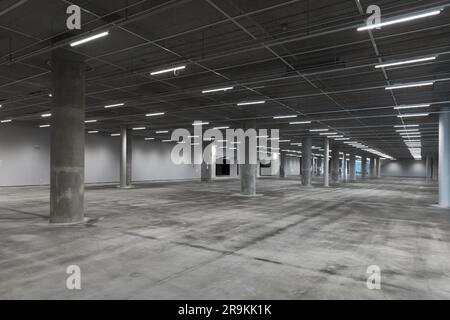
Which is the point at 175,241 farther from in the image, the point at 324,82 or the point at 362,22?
the point at 324,82

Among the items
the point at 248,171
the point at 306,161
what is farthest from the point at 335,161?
the point at 248,171

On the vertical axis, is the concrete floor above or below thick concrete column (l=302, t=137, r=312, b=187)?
below

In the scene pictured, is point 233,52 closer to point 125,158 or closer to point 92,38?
point 92,38

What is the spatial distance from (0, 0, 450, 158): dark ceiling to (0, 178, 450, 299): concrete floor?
568 cm

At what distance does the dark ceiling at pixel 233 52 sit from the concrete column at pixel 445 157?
2.89 ft

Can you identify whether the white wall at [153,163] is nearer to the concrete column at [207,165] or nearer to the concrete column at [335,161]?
the concrete column at [207,165]

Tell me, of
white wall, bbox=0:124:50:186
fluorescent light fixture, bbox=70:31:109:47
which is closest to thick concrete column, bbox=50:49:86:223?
fluorescent light fixture, bbox=70:31:109:47

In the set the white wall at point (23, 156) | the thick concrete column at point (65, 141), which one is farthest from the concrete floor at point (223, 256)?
the white wall at point (23, 156)

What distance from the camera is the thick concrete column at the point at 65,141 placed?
34.2ft

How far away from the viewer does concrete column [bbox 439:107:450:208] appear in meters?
17.1

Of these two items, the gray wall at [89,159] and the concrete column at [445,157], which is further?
the gray wall at [89,159]

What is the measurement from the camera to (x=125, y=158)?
29.1 m

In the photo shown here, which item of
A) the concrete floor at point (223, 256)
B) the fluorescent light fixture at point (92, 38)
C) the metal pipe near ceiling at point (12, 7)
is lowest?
the concrete floor at point (223, 256)

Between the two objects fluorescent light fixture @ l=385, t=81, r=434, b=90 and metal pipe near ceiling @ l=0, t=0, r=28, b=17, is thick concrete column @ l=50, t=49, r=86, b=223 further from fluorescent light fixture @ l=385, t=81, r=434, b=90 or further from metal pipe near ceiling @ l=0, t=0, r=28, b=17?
fluorescent light fixture @ l=385, t=81, r=434, b=90
